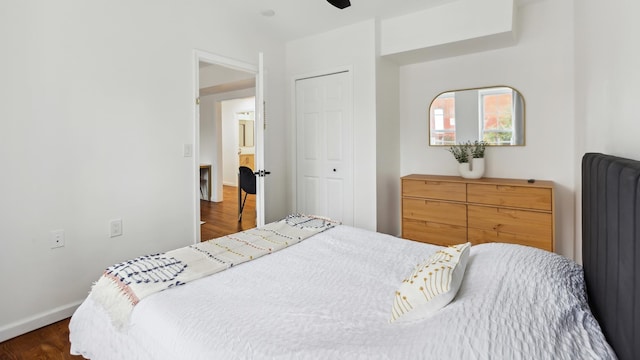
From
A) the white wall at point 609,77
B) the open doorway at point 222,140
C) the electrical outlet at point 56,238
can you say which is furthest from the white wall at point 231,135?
the white wall at point 609,77

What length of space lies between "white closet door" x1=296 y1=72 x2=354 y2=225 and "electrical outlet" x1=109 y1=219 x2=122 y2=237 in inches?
78.9

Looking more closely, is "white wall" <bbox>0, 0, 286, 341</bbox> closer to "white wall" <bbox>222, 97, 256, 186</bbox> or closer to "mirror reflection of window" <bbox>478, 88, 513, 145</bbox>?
"mirror reflection of window" <bbox>478, 88, 513, 145</bbox>

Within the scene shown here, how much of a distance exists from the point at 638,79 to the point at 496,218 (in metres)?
2.04

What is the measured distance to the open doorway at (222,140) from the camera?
→ 4.54 metres

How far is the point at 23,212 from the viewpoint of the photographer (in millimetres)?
2082

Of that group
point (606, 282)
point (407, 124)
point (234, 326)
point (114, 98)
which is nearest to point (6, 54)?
point (114, 98)

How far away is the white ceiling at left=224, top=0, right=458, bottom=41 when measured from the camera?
3.06 metres

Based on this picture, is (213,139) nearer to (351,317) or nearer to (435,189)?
(435,189)

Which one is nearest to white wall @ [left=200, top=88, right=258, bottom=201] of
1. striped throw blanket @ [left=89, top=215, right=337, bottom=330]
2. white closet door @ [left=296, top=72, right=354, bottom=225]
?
white closet door @ [left=296, top=72, right=354, bottom=225]

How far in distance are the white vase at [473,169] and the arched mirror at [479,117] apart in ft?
0.99

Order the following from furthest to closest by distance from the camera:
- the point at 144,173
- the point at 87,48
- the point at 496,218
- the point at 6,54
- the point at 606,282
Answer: the point at 496,218
the point at 144,173
the point at 87,48
the point at 6,54
the point at 606,282

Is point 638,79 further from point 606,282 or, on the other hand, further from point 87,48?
point 87,48

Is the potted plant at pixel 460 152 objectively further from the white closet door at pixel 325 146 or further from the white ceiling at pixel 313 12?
the white ceiling at pixel 313 12

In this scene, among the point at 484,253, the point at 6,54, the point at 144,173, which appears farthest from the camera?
the point at 144,173
